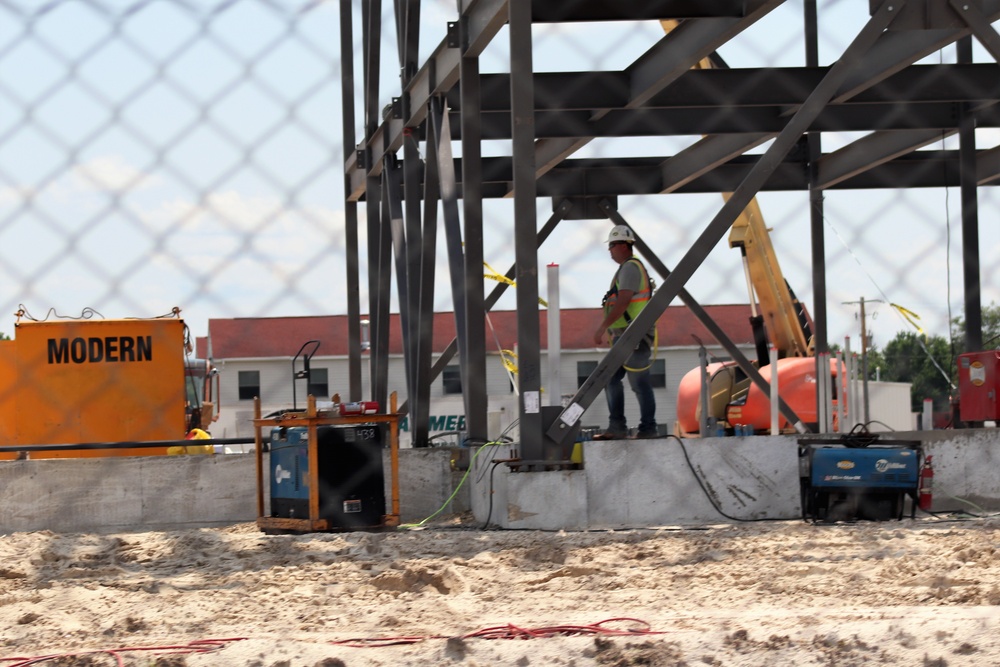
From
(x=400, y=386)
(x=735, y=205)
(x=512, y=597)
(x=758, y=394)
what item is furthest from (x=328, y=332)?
(x=400, y=386)

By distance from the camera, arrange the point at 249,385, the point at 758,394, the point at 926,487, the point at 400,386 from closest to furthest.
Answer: the point at 249,385
the point at 926,487
the point at 758,394
the point at 400,386

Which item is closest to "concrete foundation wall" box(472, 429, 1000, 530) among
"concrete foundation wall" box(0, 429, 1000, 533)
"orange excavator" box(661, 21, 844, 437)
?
"concrete foundation wall" box(0, 429, 1000, 533)

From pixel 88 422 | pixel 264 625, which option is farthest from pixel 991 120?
pixel 264 625

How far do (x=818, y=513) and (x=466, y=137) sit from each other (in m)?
4.13

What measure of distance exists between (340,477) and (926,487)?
4.61 meters

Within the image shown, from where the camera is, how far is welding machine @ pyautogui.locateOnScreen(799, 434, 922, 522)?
9008 mm

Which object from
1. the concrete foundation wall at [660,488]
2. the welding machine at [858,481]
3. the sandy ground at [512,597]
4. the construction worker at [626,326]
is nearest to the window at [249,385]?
the sandy ground at [512,597]

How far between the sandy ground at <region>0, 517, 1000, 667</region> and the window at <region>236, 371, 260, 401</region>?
3.83 ft

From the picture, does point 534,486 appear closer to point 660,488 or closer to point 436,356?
point 660,488

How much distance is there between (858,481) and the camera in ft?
29.6

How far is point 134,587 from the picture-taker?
649 centimetres

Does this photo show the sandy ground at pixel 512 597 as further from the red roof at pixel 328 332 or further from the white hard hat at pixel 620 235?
the white hard hat at pixel 620 235

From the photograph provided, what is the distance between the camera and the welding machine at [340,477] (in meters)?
9.76

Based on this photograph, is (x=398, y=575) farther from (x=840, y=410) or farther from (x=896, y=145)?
(x=896, y=145)
